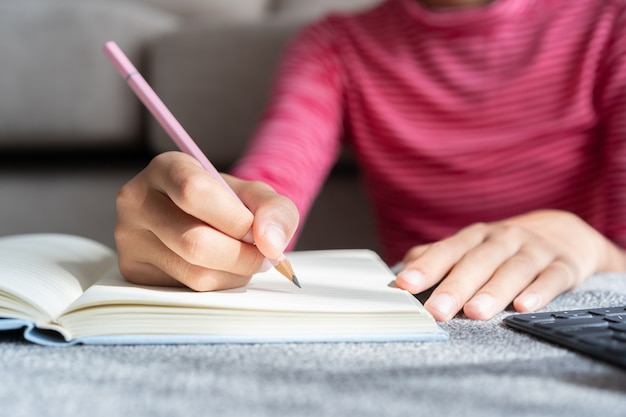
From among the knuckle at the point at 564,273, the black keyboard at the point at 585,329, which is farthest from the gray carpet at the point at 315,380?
the knuckle at the point at 564,273

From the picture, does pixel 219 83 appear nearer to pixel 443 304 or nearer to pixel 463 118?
pixel 463 118

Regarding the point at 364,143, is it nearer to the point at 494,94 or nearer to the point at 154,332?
the point at 494,94

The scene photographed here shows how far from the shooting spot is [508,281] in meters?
0.50

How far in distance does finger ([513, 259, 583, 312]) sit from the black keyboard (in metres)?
0.04

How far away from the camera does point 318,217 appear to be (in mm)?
1123

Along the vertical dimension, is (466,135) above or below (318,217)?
above

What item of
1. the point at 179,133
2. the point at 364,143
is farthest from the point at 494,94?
the point at 179,133

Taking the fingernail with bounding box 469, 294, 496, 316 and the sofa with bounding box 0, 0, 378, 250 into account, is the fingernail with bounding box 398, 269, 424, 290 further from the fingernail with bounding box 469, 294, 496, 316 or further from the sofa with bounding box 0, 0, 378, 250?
the sofa with bounding box 0, 0, 378, 250

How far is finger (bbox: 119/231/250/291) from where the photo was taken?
448 mm

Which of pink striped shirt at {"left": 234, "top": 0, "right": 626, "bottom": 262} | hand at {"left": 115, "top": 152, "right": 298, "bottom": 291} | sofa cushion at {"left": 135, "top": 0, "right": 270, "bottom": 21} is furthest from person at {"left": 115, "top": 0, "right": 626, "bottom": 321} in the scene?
sofa cushion at {"left": 135, "top": 0, "right": 270, "bottom": 21}

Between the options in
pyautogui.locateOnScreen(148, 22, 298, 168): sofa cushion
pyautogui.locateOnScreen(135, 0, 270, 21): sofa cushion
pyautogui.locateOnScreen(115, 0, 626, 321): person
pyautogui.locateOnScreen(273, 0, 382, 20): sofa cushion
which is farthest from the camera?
pyautogui.locateOnScreen(135, 0, 270, 21): sofa cushion

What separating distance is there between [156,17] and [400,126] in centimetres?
57

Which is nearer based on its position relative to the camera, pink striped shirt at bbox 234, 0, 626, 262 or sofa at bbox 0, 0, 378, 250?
pink striped shirt at bbox 234, 0, 626, 262

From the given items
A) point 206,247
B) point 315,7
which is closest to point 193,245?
point 206,247
